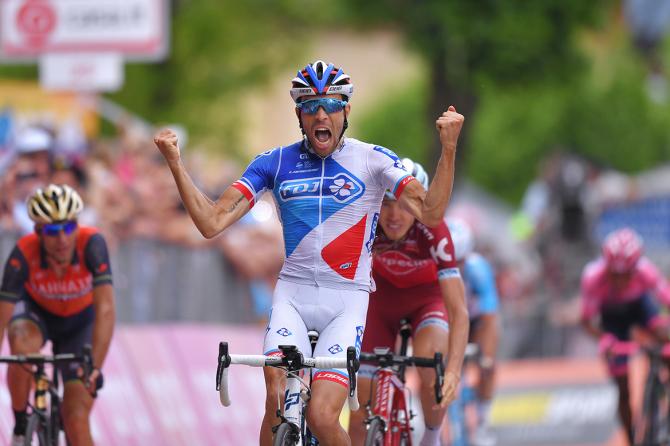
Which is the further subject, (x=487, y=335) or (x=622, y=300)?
(x=622, y=300)

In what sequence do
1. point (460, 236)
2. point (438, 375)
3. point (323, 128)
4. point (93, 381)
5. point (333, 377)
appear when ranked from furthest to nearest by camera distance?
point (460, 236) → point (93, 381) → point (438, 375) → point (323, 128) → point (333, 377)

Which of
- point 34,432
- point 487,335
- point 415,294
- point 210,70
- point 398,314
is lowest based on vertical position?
point 34,432

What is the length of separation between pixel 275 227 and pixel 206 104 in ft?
44.5

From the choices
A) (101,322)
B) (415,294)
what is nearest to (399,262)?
(415,294)

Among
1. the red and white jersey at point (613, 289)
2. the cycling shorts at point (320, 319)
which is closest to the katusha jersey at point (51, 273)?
the cycling shorts at point (320, 319)

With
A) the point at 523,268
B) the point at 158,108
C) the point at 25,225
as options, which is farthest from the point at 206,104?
the point at 25,225

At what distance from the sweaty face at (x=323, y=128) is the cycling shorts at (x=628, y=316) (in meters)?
7.19

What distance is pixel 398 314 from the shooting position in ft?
35.4

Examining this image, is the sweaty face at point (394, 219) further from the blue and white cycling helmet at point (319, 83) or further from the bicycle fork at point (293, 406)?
the bicycle fork at point (293, 406)

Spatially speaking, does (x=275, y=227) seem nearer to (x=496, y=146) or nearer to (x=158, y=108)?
(x=158, y=108)

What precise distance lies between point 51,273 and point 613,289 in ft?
21.7

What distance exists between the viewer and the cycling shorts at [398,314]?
10.8 metres

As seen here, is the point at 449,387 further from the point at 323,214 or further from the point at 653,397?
the point at 653,397

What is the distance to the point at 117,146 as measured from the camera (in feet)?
56.4
